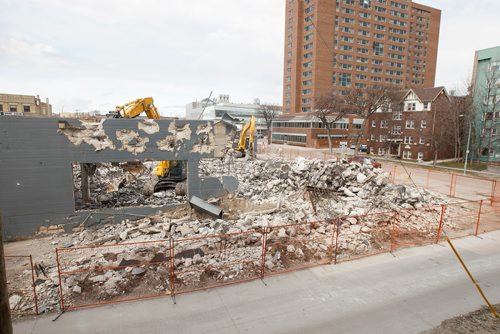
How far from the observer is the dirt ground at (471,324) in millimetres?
6574

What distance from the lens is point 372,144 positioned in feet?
159

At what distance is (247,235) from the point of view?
416 inches

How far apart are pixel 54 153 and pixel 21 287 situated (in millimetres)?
5676

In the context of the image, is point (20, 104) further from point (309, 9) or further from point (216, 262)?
point (309, 9)

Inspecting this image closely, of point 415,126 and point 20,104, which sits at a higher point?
point 20,104

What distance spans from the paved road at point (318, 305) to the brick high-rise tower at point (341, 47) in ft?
197

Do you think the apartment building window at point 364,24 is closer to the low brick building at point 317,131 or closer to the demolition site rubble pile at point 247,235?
the low brick building at point 317,131

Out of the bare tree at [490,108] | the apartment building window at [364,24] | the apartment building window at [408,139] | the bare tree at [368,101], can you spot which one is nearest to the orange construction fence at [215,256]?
the bare tree at [490,108]

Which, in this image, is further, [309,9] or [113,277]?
[309,9]

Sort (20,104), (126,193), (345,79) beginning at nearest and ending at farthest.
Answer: (126,193) → (20,104) → (345,79)

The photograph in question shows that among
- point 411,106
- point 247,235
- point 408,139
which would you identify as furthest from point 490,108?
point 247,235

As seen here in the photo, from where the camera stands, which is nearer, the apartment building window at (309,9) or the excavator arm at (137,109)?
the excavator arm at (137,109)

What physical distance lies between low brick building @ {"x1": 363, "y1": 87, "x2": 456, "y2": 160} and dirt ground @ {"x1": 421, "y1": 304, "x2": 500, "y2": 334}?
1312 inches

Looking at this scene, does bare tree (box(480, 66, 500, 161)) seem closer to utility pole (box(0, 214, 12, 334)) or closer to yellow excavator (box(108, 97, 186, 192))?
yellow excavator (box(108, 97, 186, 192))
